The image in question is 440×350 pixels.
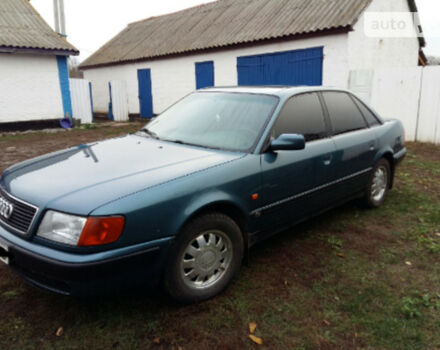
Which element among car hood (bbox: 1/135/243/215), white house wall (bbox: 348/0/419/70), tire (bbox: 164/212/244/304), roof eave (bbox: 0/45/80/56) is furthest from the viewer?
roof eave (bbox: 0/45/80/56)

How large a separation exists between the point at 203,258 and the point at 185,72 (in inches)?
564

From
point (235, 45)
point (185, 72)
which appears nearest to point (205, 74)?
point (185, 72)

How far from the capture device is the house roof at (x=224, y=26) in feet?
38.4

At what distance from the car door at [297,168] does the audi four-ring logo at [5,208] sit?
1898 mm

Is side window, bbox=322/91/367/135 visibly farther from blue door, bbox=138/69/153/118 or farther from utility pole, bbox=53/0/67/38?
utility pole, bbox=53/0/67/38

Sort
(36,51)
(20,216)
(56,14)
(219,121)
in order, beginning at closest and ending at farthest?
(20,216) < (219,121) < (36,51) < (56,14)

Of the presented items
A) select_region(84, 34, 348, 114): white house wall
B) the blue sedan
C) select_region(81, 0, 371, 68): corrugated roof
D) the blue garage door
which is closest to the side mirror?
the blue sedan

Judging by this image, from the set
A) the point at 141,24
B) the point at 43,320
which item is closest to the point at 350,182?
the point at 43,320

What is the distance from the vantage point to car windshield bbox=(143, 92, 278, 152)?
11.0 ft

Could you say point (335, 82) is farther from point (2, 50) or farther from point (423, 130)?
point (2, 50)

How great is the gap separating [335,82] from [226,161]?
9466mm

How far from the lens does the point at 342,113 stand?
4.32 meters

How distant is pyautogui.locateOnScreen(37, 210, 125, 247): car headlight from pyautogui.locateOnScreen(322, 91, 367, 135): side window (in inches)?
107

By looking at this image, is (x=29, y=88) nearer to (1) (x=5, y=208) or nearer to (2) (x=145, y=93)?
(2) (x=145, y=93)
